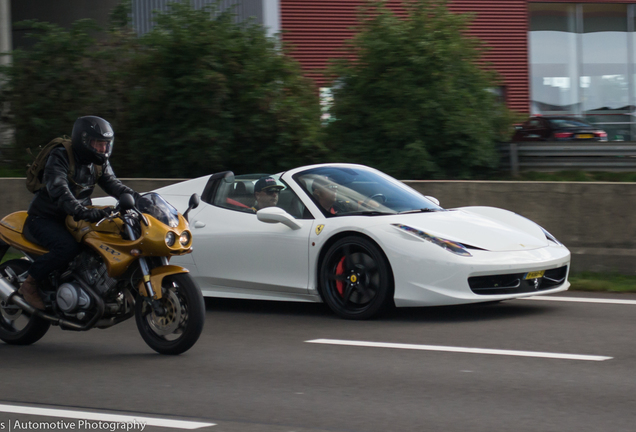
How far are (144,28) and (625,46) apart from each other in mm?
18468

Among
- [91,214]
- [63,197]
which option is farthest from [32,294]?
[91,214]

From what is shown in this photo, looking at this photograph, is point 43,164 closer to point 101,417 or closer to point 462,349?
point 101,417

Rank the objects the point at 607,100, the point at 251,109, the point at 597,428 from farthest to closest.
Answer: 1. the point at 607,100
2. the point at 251,109
3. the point at 597,428

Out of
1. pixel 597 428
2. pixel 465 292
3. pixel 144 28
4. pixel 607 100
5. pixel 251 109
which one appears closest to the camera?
pixel 597 428

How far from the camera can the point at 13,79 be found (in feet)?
48.6

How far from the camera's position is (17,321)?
6.62 meters

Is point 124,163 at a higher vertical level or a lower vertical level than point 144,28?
lower

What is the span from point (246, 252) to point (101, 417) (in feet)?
10.9

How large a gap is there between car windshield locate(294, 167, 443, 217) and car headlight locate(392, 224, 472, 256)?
54 cm

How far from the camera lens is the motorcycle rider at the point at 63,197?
589 cm

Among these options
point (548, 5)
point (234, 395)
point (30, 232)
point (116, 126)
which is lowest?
point (234, 395)

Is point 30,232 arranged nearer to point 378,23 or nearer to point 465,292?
point 465,292

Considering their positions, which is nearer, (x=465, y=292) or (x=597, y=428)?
(x=597, y=428)

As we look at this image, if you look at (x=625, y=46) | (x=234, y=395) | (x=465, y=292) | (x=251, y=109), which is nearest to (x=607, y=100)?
(x=625, y=46)
